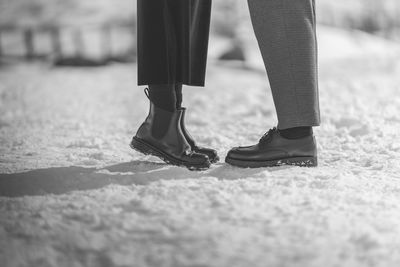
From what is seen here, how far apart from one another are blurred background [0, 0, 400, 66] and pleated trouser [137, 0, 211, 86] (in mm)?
9101

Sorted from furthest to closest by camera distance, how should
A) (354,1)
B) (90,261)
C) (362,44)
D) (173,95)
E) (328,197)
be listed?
(354,1) → (362,44) → (173,95) → (328,197) → (90,261)

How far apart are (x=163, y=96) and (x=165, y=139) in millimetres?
145

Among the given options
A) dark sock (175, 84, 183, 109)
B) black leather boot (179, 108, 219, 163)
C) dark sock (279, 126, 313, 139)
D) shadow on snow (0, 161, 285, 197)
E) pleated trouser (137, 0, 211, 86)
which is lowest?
shadow on snow (0, 161, 285, 197)

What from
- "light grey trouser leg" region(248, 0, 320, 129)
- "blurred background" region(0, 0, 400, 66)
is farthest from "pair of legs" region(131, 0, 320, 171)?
"blurred background" region(0, 0, 400, 66)

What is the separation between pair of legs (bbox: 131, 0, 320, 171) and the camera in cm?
179

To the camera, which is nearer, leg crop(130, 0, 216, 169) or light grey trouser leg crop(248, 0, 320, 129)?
light grey trouser leg crop(248, 0, 320, 129)

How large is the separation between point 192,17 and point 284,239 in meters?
1.04

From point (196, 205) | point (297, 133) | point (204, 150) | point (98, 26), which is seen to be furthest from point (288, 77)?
point (98, 26)

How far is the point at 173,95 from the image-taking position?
1917 millimetres

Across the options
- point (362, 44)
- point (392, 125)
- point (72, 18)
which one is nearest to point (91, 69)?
point (392, 125)

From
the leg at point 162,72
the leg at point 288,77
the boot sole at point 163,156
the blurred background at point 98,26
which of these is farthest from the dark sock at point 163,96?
the blurred background at point 98,26

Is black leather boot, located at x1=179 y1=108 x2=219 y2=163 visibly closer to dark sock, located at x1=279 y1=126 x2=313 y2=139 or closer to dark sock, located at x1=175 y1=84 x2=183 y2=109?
dark sock, located at x1=175 y1=84 x2=183 y2=109

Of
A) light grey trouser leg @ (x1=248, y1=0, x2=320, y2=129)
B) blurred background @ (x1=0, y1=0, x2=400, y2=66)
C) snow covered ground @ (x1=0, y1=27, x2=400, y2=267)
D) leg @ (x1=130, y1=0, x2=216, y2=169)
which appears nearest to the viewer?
snow covered ground @ (x1=0, y1=27, x2=400, y2=267)

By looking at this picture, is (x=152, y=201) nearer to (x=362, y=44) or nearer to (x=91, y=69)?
(x=91, y=69)
